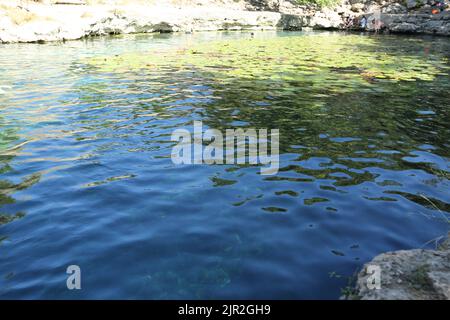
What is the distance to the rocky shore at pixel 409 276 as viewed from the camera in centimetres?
383

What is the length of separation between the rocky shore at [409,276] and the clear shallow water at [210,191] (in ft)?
1.18

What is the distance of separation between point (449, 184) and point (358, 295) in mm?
4004

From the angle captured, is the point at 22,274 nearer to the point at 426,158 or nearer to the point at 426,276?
the point at 426,276

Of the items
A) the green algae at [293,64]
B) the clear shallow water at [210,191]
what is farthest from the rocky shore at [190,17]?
the clear shallow water at [210,191]

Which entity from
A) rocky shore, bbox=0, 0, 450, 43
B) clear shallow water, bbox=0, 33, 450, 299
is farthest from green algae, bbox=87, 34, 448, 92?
rocky shore, bbox=0, 0, 450, 43

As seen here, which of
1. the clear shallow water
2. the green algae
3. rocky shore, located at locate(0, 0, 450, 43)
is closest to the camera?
the clear shallow water

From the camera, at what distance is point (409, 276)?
164 inches

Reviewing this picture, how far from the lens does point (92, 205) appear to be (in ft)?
20.4

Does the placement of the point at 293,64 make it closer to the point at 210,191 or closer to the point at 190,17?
the point at 210,191

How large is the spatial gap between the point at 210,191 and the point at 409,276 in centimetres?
335

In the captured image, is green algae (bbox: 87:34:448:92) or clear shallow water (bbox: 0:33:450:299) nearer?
clear shallow water (bbox: 0:33:450:299)

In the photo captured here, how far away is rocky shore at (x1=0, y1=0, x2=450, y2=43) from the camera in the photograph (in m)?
27.8

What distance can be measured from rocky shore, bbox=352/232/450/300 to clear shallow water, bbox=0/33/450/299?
1.18 ft

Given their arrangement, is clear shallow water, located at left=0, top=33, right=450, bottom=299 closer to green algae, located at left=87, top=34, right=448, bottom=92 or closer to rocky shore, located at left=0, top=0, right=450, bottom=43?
green algae, located at left=87, top=34, right=448, bottom=92
